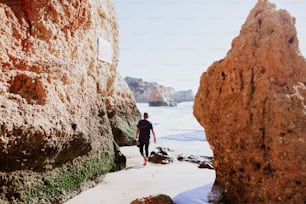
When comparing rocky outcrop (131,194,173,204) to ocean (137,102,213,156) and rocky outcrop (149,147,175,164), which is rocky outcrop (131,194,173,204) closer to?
rocky outcrop (149,147,175,164)

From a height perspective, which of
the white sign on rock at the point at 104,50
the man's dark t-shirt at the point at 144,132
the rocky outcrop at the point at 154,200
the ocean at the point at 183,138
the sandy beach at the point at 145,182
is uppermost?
the white sign on rock at the point at 104,50

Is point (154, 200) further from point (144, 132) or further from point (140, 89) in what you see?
point (140, 89)

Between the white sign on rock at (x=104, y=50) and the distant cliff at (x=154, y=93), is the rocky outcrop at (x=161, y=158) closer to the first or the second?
the white sign on rock at (x=104, y=50)

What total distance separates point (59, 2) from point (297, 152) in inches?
158

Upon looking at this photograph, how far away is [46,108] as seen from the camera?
3424 millimetres

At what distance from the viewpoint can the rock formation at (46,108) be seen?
3.06m

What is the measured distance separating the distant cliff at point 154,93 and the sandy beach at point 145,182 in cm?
5693

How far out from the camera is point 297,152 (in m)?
2.94

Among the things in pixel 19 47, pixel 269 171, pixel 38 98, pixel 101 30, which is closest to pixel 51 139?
pixel 38 98

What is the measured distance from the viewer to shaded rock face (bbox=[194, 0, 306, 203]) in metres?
3.00

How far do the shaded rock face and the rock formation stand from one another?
204cm

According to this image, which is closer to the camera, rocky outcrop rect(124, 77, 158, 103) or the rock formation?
the rock formation

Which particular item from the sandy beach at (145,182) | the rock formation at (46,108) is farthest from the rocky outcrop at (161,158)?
the rock formation at (46,108)

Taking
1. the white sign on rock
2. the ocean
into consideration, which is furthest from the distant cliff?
the white sign on rock
